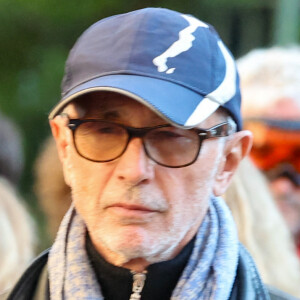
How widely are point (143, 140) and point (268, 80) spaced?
2.18 meters

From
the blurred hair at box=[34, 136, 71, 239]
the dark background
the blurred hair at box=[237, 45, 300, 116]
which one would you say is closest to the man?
the blurred hair at box=[34, 136, 71, 239]

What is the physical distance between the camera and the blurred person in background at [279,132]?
3.85m

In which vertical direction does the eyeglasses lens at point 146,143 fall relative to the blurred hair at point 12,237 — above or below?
above

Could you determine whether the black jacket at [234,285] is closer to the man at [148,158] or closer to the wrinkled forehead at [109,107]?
the man at [148,158]

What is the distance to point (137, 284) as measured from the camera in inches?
81.7

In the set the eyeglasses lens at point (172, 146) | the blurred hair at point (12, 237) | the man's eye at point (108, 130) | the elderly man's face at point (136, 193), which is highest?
the man's eye at point (108, 130)

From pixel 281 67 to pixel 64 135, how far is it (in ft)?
7.04

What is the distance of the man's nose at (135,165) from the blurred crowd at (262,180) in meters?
1.29

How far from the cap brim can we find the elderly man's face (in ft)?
0.17

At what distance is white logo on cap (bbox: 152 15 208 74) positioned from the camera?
2004mm

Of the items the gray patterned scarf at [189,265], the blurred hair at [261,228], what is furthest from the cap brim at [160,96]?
the blurred hair at [261,228]

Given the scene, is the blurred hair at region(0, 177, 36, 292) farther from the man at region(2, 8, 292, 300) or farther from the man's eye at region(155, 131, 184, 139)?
the man's eye at region(155, 131, 184, 139)

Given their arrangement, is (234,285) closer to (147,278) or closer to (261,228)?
(147,278)

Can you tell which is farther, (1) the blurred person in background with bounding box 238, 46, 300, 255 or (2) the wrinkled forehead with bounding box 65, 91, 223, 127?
(1) the blurred person in background with bounding box 238, 46, 300, 255
